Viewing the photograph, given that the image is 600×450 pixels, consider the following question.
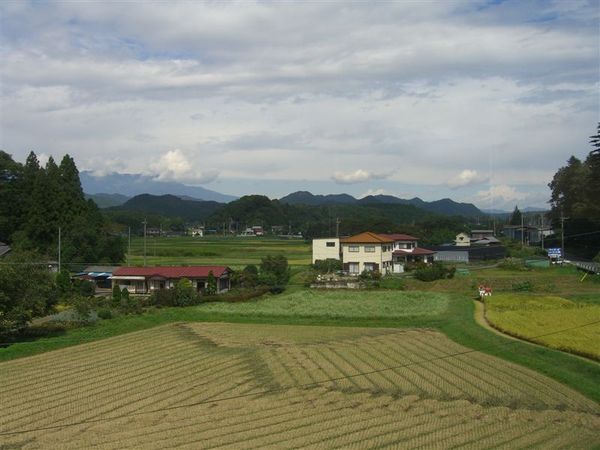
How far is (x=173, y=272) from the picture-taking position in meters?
36.3

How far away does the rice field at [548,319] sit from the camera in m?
18.5

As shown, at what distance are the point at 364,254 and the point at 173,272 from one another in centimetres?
1484

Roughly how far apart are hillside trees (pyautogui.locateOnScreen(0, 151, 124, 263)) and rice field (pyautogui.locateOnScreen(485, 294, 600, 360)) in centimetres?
2875

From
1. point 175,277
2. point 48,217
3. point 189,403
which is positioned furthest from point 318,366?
point 48,217

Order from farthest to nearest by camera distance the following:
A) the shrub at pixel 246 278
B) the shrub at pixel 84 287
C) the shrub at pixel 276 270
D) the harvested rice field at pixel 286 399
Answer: the shrub at pixel 276 270, the shrub at pixel 246 278, the shrub at pixel 84 287, the harvested rice field at pixel 286 399

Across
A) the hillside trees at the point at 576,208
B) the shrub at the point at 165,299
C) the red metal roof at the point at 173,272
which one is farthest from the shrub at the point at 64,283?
the hillside trees at the point at 576,208

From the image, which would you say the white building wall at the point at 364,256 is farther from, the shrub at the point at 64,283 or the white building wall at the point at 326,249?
the shrub at the point at 64,283

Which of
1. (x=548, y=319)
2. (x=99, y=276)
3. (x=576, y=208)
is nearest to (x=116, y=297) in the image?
(x=99, y=276)

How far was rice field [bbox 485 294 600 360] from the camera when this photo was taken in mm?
18547

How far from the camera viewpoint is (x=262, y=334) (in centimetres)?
2247

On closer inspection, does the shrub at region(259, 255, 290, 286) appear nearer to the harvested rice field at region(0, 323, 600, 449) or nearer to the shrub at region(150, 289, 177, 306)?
the shrub at region(150, 289, 177, 306)

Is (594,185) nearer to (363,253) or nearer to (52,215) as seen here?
(363,253)

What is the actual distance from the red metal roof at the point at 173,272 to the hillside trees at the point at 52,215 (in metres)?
7.79

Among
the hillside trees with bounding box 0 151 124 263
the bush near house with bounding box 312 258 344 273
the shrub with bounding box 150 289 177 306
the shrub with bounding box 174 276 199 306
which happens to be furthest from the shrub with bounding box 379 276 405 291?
the hillside trees with bounding box 0 151 124 263
